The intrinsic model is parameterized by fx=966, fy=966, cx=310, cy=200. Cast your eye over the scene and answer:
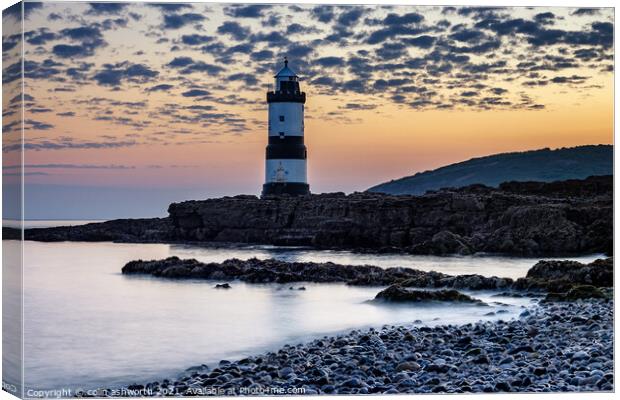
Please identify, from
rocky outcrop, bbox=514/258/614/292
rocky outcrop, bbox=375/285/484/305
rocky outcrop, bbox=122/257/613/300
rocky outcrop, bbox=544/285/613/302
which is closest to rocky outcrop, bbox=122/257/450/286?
rocky outcrop, bbox=122/257/613/300

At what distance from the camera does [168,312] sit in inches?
327

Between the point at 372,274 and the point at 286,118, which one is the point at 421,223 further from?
the point at 286,118

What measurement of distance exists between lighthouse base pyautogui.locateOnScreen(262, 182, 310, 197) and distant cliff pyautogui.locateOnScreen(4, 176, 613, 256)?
103mm

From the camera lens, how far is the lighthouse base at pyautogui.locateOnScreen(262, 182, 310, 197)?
1057 centimetres

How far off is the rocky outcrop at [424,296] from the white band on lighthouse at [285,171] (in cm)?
153

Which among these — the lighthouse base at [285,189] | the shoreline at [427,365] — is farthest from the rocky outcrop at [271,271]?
the shoreline at [427,365]

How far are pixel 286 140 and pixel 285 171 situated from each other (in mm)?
992

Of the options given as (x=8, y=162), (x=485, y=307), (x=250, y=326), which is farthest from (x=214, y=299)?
(x=8, y=162)

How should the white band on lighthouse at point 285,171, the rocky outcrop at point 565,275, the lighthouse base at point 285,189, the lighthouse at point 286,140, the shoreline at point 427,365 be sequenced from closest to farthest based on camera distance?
the shoreline at point 427,365 → the lighthouse at point 286,140 → the white band on lighthouse at point 285,171 → the rocky outcrop at point 565,275 → the lighthouse base at point 285,189

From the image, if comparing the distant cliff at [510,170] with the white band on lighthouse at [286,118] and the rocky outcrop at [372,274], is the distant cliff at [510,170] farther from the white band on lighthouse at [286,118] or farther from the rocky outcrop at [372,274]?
the white band on lighthouse at [286,118]

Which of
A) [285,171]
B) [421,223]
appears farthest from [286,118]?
[421,223]

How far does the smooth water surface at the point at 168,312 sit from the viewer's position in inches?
269

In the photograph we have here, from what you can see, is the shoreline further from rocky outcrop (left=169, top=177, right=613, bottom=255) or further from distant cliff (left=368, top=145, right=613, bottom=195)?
rocky outcrop (left=169, top=177, right=613, bottom=255)

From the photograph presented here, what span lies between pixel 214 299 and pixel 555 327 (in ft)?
10.6
